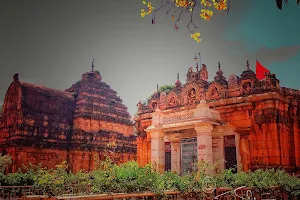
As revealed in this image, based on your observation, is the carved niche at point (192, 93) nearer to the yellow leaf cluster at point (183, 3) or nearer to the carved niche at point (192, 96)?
the carved niche at point (192, 96)

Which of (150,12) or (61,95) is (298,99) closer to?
(150,12)

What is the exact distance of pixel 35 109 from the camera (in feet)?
90.9

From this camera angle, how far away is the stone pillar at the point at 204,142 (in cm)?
1489

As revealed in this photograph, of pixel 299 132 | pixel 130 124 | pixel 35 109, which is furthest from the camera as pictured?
pixel 130 124

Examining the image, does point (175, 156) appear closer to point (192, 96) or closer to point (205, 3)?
point (192, 96)

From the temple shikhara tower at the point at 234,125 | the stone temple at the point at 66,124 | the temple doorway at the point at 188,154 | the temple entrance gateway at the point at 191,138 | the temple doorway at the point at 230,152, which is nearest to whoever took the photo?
the temple shikhara tower at the point at 234,125

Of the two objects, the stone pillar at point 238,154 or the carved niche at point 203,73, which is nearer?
the stone pillar at point 238,154

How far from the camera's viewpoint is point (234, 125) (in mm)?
16406

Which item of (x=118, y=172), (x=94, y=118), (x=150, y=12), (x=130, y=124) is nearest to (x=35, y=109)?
(x=94, y=118)

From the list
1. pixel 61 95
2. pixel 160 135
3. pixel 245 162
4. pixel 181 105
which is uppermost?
pixel 61 95

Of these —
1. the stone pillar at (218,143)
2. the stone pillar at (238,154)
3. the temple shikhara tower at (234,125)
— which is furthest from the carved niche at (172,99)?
the stone pillar at (238,154)

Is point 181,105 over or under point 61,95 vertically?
under

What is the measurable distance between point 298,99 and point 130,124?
22188 millimetres

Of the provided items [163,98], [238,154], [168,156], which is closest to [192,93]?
[163,98]
